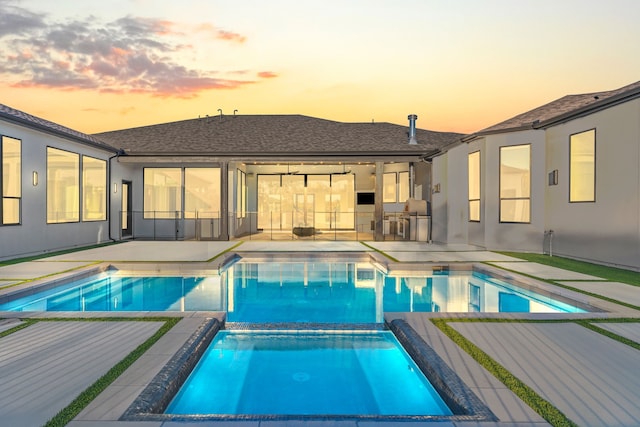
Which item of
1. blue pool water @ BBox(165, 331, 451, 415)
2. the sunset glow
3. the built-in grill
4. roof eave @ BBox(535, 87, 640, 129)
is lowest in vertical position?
blue pool water @ BBox(165, 331, 451, 415)

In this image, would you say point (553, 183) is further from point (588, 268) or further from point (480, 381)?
point (480, 381)

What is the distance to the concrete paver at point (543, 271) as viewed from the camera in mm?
7083

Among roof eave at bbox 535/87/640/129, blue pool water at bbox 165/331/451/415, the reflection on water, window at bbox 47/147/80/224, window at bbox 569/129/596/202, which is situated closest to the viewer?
blue pool water at bbox 165/331/451/415

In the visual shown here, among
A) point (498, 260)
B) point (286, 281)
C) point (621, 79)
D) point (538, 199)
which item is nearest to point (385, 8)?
point (538, 199)

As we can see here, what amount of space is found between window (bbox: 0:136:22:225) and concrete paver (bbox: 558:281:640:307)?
12149 mm

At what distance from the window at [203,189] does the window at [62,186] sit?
444 cm

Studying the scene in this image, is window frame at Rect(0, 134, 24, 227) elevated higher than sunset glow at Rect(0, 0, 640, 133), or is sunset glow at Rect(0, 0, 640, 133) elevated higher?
sunset glow at Rect(0, 0, 640, 133)

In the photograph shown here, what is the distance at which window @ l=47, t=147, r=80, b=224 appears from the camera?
1102 centimetres

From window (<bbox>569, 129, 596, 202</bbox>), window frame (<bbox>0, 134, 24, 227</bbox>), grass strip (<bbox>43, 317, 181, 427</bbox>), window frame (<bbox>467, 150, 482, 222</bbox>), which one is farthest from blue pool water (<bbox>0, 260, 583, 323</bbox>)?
window frame (<bbox>467, 150, 482, 222</bbox>)

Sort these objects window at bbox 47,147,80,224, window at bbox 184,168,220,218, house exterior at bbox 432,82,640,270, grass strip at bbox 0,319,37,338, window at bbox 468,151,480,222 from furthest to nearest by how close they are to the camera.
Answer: window at bbox 184,168,220,218 < window at bbox 468,151,480,222 < window at bbox 47,147,80,224 < house exterior at bbox 432,82,640,270 < grass strip at bbox 0,319,37,338

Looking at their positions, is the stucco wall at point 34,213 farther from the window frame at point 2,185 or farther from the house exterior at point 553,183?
the house exterior at point 553,183

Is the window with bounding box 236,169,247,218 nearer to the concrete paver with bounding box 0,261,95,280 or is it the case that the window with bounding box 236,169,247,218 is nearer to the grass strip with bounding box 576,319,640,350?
the concrete paver with bounding box 0,261,95,280

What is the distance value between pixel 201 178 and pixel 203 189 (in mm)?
470

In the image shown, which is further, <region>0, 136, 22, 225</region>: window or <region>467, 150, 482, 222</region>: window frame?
<region>467, 150, 482, 222</region>: window frame
